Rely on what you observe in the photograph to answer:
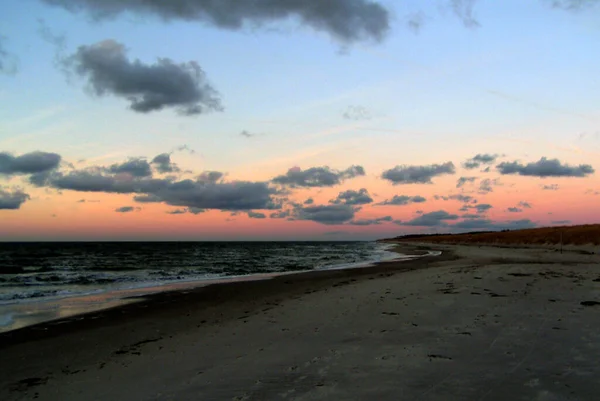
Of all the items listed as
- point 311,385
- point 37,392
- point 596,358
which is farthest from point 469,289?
point 37,392

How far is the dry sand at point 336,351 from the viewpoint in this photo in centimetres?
630

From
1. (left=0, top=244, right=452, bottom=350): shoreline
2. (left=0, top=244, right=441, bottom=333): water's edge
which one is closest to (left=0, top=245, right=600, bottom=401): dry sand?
(left=0, top=244, right=452, bottom=350): shoreline

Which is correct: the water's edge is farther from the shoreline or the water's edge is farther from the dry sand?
the dry sand

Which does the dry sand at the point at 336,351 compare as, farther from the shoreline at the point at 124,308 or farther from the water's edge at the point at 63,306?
the water's edge at the point at 63,306

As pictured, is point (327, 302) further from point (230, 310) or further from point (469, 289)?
point (469, 289)

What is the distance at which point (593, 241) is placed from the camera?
177 ft

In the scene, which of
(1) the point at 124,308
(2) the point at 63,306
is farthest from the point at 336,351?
(2) the point at 63,306

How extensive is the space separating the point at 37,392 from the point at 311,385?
533 centimetres

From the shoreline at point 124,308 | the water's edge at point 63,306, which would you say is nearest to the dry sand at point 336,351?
the shoreline at point 124,308

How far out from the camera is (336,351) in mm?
8320

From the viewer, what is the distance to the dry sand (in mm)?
6301

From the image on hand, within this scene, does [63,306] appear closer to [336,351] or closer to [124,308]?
[124,308]

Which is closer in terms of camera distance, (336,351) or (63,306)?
(336,351)

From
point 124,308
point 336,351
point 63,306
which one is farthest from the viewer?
point 63,306
